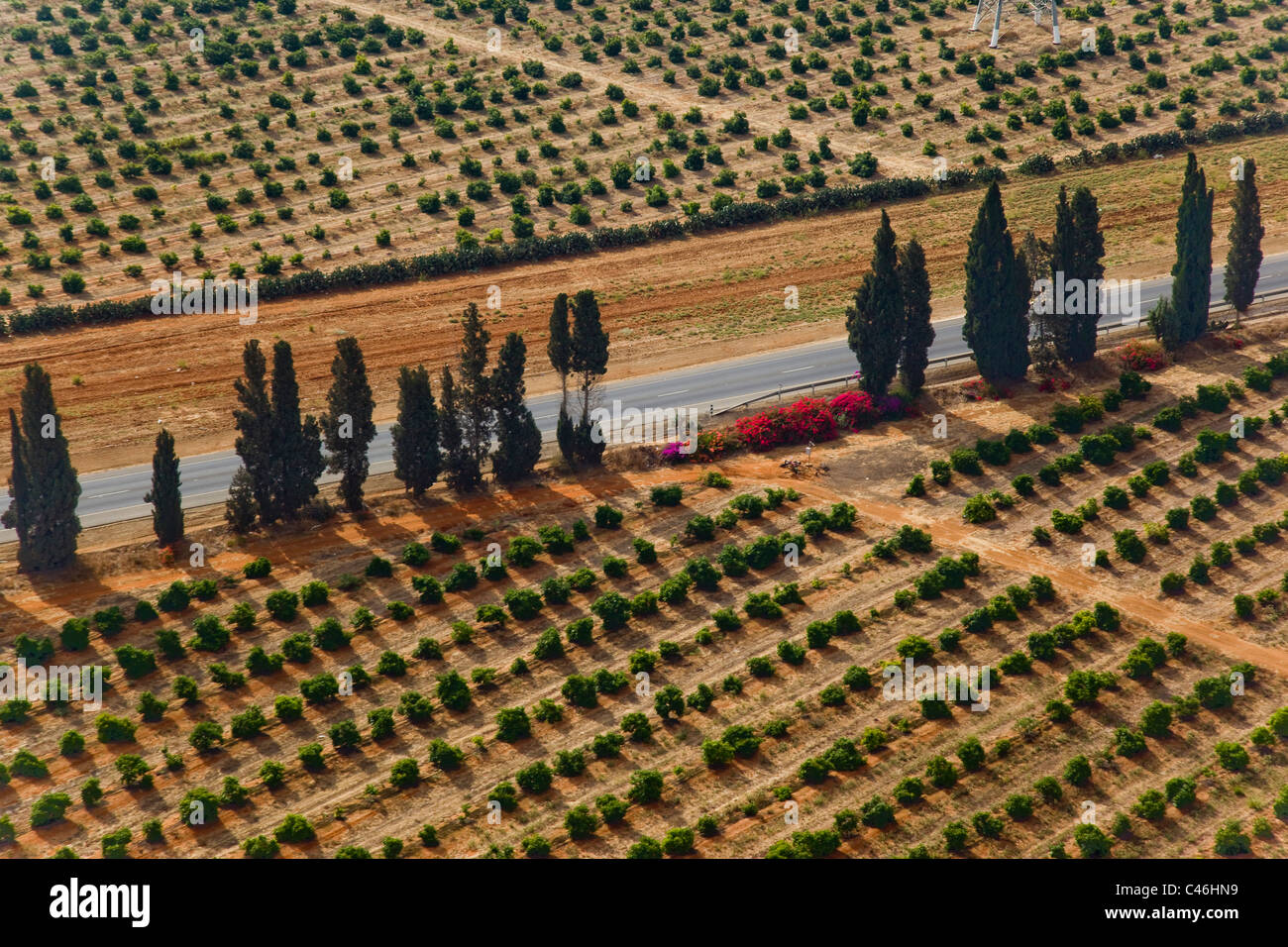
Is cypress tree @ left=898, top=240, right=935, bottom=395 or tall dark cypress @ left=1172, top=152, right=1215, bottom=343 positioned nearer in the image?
cypress tree @ left=898, top=240, right=935, bottom=395

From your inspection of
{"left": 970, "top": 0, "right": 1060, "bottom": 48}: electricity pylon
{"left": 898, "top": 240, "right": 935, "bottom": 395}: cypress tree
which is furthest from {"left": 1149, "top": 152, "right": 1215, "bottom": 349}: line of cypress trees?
{"left": 970, "top": 0, "right": 1060, "bottom": 48}: electricity pylon

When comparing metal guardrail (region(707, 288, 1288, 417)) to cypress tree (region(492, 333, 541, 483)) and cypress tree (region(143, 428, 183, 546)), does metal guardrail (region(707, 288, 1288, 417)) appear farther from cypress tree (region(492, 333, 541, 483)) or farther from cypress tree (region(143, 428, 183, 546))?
cypress tree (region(143, 428, 183, 546))

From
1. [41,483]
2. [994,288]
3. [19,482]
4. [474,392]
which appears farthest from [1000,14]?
[19,482]

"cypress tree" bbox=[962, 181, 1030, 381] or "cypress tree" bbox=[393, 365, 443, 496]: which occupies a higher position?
"cypress tree" bbox=[962, 181, 1030, 381]

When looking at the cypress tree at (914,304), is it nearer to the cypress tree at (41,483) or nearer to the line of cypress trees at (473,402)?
the line of cypress trees at (473,402)
